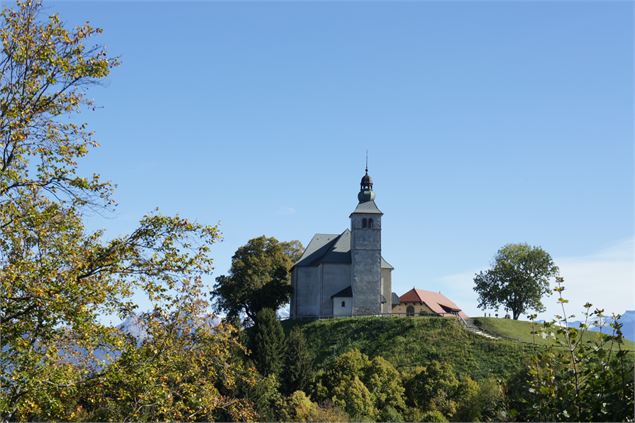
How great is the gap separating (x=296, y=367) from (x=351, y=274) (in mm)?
23877

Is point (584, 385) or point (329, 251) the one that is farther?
point (329, 251)

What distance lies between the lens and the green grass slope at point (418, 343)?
174ft

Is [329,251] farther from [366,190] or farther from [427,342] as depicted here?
[427,342]

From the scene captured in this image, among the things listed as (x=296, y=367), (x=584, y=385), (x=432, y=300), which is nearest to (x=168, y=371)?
(x=584, y=385)

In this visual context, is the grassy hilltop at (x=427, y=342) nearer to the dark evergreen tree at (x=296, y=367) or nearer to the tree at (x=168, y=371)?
the dark evergreen tree at (x=296, y=367)

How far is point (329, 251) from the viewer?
72875mm

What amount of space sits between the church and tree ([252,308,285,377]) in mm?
18537

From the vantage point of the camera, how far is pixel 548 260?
77.9 metres

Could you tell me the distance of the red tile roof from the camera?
2904 inches

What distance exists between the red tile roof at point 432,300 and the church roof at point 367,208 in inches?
410

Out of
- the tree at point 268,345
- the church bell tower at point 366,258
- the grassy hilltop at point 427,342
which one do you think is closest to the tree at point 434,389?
the grassy hilltop at point 427,342

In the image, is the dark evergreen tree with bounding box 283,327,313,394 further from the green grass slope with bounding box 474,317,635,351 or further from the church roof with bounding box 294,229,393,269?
the church roof with bounding box 294,229,393,269

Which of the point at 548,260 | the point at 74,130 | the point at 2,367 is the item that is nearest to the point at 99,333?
the point at 2,367

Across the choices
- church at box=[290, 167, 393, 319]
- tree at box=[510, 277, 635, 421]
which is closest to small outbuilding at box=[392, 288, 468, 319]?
church at box=[290, 167, 393, 319]
